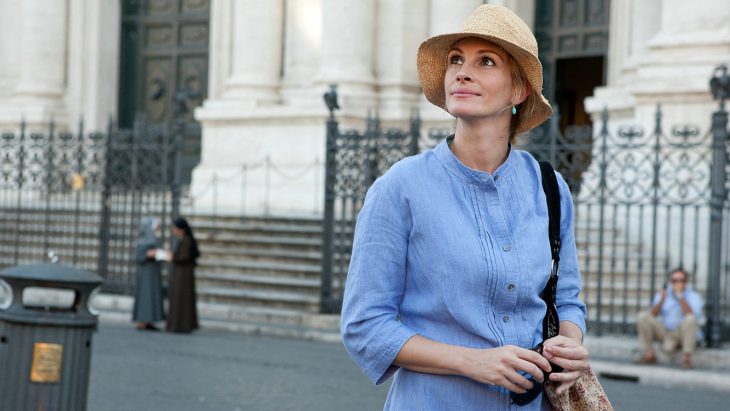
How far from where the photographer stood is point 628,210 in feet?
45.0

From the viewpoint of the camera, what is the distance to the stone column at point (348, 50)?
2019cm

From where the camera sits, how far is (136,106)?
25.5m

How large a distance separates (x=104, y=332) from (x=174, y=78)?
10.6 m

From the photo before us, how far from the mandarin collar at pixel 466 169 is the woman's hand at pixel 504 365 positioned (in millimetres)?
394

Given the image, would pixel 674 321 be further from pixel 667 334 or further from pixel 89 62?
pixel 89 62

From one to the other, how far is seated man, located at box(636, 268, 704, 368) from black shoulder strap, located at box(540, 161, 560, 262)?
942 centimetres

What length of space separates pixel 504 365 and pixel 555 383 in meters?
0.18

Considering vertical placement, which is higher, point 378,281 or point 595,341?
point 378,281

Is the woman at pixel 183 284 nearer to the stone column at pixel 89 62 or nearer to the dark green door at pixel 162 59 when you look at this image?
the dark green door at pixel 162 59

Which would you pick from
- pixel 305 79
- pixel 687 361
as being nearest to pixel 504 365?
pixel 687 361

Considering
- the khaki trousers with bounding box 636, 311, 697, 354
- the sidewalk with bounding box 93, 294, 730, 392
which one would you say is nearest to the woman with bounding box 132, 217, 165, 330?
the sidewalk with bounding box 93, 294, 730, 392

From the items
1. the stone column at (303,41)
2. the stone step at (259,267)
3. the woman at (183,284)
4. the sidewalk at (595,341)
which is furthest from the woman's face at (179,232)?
the stone column at (303,41)

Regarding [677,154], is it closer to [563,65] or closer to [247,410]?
[247,410]

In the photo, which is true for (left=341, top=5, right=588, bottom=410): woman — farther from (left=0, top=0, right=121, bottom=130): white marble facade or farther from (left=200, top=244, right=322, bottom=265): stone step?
(left=0, top=0, right=121, bottom=130): white marble facade
